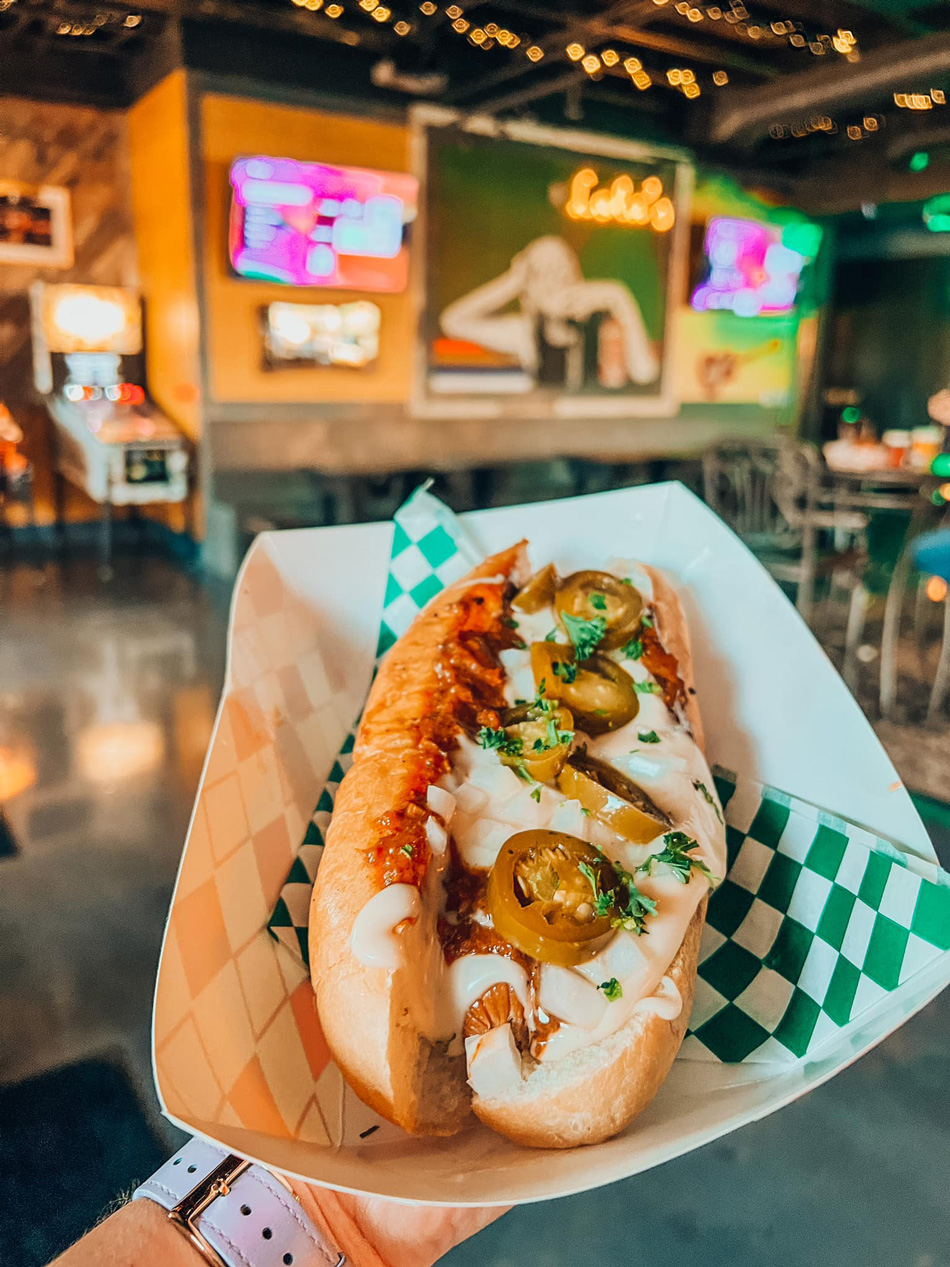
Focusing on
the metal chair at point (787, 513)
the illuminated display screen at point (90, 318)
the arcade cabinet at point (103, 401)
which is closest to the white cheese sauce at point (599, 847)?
the metal chair at point (787, 513)

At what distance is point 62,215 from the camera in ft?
26.8

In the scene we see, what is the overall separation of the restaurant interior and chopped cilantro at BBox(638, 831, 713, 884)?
6.99 feet

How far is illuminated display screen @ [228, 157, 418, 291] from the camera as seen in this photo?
291 inches

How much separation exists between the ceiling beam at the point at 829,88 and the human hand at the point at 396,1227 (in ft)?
23.4

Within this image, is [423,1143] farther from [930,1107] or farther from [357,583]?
[357,583]

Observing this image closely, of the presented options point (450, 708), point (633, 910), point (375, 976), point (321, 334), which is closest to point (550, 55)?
point (321, 334)

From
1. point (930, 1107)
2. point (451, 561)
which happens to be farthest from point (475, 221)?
point (930, 1107)

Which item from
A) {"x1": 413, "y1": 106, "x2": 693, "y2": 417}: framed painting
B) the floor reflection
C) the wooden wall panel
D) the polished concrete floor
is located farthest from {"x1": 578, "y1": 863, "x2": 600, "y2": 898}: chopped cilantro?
the wooden wall panel

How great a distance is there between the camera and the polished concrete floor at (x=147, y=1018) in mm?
1233

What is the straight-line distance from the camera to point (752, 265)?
10633mm

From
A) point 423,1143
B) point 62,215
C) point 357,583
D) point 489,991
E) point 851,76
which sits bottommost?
point 423,1143

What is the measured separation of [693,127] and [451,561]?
960 cm

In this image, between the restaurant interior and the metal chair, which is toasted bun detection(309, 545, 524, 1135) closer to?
the restaurant interior

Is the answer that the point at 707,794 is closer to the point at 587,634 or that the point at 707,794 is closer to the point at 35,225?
the point at 587,634
